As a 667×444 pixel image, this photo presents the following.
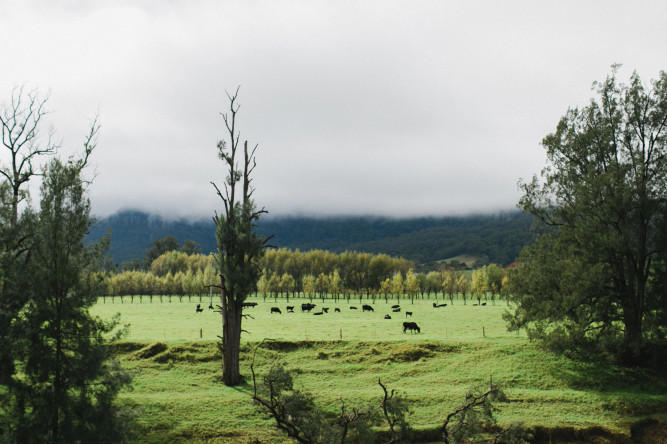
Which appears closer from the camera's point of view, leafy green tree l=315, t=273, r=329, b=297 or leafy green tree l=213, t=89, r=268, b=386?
leafy green tree l=213, t=89, r=268, b=386

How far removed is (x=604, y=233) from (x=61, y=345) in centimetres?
2597

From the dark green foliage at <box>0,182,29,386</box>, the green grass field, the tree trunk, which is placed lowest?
the green grass field

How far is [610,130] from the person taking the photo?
26.1 m

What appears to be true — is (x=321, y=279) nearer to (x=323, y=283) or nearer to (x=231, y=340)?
(x=323, y=283)

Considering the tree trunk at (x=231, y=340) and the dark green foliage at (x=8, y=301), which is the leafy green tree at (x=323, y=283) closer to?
the tree trunk at (x=231, y=340)

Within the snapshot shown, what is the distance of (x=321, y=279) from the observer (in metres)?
114

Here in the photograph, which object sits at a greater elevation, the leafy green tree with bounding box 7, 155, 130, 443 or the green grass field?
the leafy green tree with bounding box 7, 155, 130, 443

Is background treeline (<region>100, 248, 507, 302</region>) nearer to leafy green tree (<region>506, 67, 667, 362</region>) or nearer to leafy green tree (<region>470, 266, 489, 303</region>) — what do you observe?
leafy green tree (<region>470, 266, 489, 303</region>)

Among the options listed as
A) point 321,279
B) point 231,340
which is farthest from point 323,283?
point 231,340

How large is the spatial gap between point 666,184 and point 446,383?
16547 mm

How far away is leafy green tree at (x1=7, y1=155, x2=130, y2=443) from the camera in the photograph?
559 inches

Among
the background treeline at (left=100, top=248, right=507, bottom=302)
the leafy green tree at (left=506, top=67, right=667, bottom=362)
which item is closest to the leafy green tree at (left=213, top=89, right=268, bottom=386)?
the leafy green tree at (left=506, top=67, right=667, bottom=362)

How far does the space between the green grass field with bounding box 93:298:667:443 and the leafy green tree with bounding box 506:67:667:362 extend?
7.73 ft

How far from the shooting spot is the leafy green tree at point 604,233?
24406 mm
